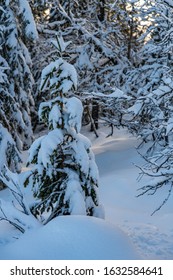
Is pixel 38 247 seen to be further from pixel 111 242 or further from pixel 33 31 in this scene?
pixel 33 31

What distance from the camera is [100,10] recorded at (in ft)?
66.9

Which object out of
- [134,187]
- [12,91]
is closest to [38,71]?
[12,91]

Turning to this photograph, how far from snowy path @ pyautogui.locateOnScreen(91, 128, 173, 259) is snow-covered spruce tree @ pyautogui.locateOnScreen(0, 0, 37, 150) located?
3.43 metres

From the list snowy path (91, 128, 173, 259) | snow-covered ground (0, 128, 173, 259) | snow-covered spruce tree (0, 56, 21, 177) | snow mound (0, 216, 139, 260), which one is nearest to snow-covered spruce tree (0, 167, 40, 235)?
snow-covered ground (0, 128, 173, 259)

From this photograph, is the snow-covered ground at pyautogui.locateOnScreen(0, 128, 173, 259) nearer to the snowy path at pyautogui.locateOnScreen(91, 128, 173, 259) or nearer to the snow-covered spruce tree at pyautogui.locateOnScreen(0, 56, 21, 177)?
the snowy path at pyautogui.locateOnScreen(91, 128, 173, 259)

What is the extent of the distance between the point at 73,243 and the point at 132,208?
225 inches

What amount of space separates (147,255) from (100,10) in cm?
1581

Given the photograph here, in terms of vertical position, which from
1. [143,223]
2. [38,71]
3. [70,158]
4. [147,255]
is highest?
[70,158]

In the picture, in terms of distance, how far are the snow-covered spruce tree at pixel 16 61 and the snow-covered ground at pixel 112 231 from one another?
2.78 metres

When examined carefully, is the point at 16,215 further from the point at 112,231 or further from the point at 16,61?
the point at 16,61

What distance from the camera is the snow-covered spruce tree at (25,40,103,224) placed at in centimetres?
684

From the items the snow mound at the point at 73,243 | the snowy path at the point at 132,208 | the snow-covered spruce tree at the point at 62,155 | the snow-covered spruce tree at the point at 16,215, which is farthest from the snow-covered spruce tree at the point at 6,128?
the snow mound at the point at 73,243

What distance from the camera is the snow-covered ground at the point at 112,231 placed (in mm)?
5008

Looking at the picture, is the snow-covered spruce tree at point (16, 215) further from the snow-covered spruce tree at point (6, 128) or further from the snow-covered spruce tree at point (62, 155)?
the snow-covered spruce tree at point (6, 128)
